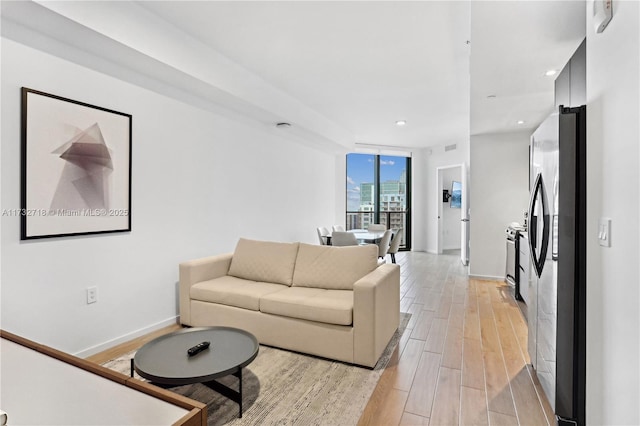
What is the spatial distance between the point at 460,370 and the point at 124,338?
9.27 feet

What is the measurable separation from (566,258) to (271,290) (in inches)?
88.8

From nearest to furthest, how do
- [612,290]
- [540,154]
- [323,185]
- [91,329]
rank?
[612,290] < [540,154] < [91,329] < [323,185]

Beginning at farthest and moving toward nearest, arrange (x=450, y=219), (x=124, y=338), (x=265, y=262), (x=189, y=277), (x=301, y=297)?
(x=450, y=219) < (x=265, y=262) < (x=189, y=277) < (x=124, y=338) < (x=301, y=297)

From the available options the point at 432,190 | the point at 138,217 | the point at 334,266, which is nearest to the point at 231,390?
the point at 334,266

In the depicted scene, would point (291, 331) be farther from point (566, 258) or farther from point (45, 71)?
point (45, 71)

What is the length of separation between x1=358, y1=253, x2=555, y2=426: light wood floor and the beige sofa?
316 millimetres

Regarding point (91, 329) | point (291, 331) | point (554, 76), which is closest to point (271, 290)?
point (291, 331)

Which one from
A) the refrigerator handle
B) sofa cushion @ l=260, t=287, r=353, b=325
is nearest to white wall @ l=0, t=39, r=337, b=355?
sofa cushion @ l=260, t=287, r=353, b=325

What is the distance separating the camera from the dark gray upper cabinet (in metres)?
2.28

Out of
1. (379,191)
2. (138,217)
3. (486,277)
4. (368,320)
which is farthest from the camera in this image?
(379,191)

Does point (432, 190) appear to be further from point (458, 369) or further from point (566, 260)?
point (566, 260)

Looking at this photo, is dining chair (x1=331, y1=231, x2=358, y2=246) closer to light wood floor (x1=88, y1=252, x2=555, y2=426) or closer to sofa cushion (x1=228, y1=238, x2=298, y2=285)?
light wood floor (x1=88, y1=252, x2=555, y2=426)

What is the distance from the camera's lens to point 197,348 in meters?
2.14

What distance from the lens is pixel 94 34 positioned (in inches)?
97.9
